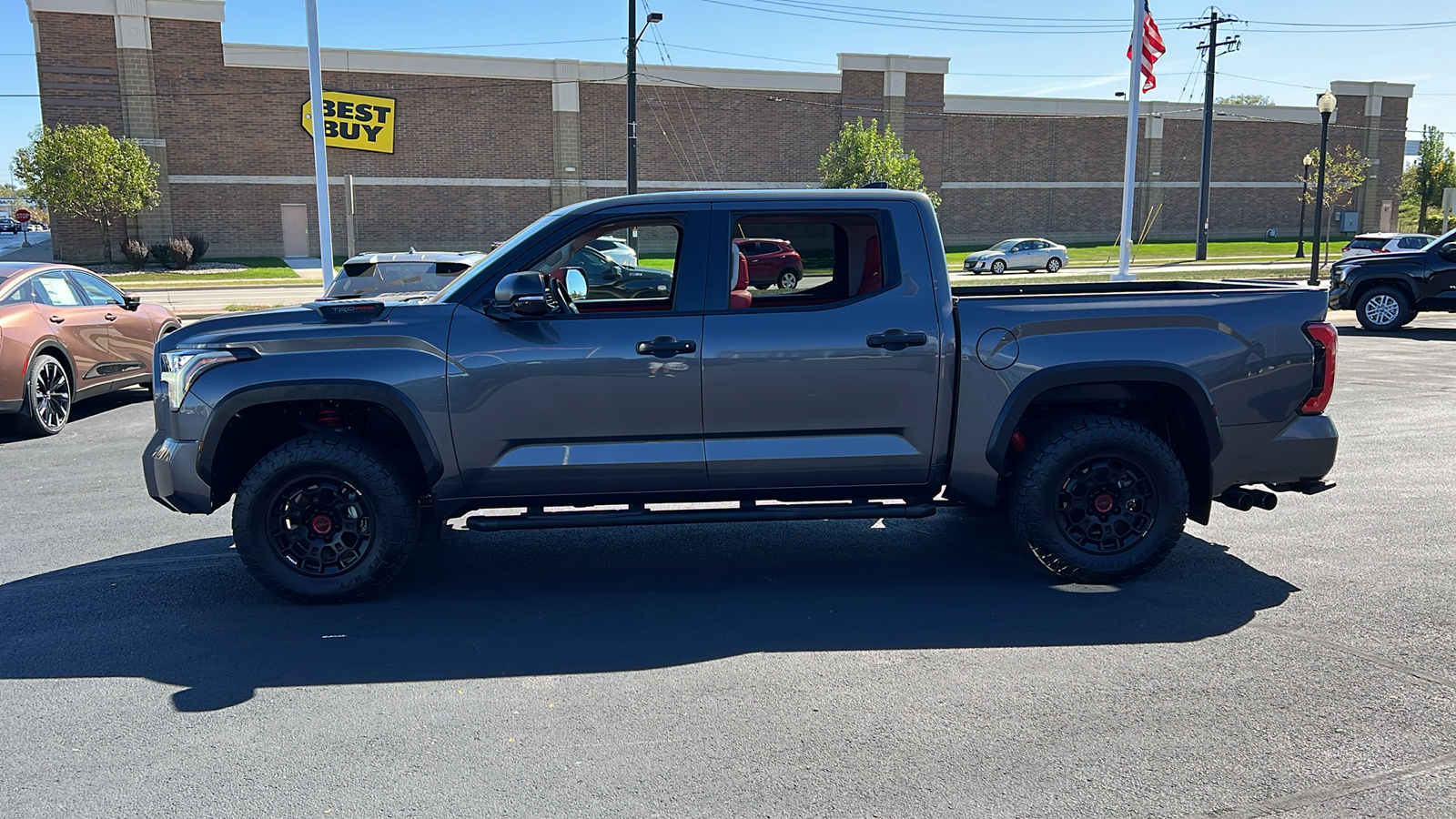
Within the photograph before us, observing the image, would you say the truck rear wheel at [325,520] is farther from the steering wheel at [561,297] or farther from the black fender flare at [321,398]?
the steering wheel at [561,297]

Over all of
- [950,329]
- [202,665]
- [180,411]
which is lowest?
[202,665]

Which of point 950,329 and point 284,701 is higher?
point 950,329

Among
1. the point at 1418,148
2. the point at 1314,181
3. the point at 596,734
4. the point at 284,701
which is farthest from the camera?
the point at 1418,148

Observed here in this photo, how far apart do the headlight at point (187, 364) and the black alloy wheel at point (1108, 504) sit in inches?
160

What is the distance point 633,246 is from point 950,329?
5.84 ft

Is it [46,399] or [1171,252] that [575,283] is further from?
[1171,252]

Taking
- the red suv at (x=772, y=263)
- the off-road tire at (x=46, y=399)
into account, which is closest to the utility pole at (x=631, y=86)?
the off-road tire at (x=46, y=399)

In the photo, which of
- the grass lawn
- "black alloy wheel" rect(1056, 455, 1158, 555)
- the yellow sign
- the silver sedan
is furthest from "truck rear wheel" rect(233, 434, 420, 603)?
the yellow sign

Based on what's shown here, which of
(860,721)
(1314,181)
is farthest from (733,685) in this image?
(1314,181)

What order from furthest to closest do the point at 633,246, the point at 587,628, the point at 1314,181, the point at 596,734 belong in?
the point at 1314,181 → the point at 633,246 → the point at 587,628 → the point at 596,734

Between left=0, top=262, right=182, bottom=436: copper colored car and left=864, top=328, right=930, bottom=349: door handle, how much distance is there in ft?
23.3

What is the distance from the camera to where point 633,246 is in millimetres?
5762

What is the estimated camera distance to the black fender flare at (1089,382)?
5.14 meters

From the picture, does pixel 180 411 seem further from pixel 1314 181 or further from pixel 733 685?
pixel 1314 181
